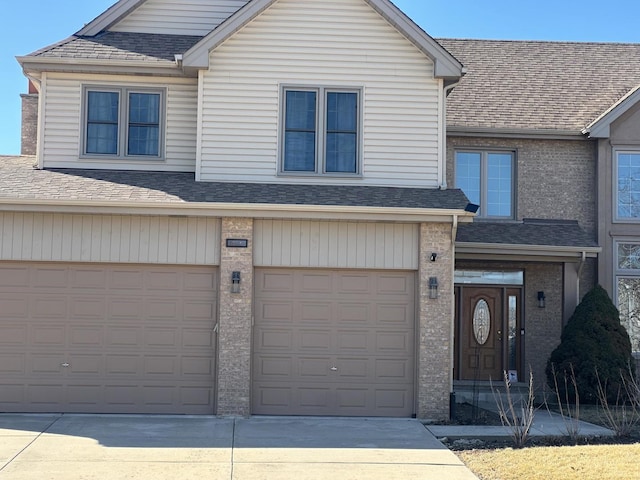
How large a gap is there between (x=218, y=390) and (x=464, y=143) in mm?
7925

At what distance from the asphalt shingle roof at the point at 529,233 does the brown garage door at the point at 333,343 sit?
10.2 ft

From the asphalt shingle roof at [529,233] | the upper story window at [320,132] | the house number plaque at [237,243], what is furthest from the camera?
the asphalt shingle roof at [529,233]

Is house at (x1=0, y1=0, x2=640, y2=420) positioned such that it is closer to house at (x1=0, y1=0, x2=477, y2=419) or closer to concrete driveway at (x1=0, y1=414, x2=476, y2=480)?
house at (x1=0, y1=0, x2=477, y2=419)

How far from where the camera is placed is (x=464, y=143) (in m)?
17.8

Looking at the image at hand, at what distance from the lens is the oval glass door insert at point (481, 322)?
17.6m

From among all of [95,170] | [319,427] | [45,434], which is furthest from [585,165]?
[45,434]

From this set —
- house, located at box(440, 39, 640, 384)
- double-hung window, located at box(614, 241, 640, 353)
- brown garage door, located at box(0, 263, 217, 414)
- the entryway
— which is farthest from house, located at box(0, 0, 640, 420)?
double-hung window, located at box(614, 241, 640, 353)

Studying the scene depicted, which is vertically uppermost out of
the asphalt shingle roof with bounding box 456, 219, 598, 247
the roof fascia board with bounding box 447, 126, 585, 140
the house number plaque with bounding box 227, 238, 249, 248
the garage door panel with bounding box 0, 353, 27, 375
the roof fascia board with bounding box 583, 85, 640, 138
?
the roof fascia board with bounding box 583, 85, 640, 138

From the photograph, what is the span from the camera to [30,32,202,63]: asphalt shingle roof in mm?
14742

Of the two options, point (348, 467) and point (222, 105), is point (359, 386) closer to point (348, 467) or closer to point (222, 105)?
point (348, 467)

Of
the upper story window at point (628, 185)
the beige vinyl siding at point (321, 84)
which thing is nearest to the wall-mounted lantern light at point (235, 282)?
the beige vinyl siding at point (321, 84)

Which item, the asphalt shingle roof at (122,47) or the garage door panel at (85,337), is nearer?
the garage door panel at (85,337)

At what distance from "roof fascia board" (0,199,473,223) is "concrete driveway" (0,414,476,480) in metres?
3.32

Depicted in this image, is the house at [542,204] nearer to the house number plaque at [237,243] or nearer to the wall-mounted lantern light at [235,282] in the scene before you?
the house number plaque at [237,243]
